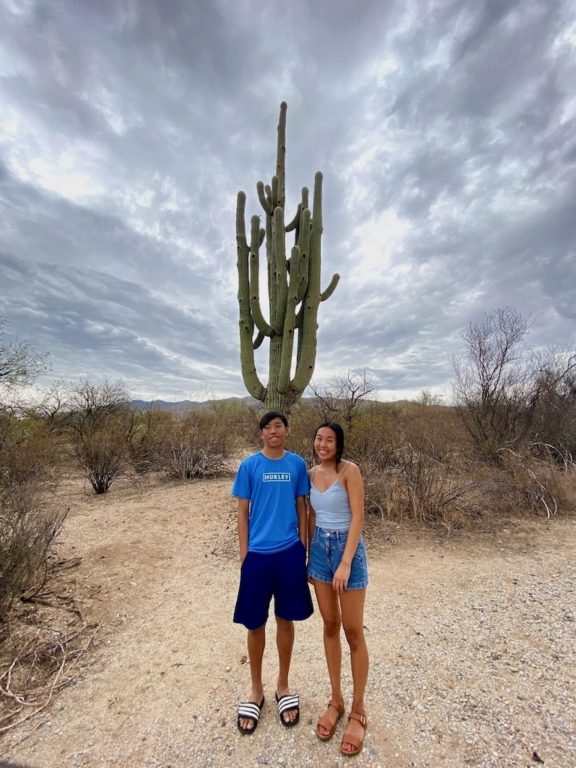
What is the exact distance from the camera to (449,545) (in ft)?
16.2

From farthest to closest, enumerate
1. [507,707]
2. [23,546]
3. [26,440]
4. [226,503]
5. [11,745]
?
[26,440], [226,503], [23,546], [507,707], [11,745]

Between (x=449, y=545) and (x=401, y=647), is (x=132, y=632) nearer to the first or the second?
(x=401, y=647)

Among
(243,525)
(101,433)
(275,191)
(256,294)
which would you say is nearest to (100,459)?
(101,433)

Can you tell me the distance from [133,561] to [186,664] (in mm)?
2208

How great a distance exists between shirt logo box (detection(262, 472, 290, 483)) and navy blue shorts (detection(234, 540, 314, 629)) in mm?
345

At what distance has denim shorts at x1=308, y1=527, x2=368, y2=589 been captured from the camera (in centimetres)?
182

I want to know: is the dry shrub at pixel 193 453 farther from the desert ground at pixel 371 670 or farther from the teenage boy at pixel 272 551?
the teenage boy at pixel 272 551

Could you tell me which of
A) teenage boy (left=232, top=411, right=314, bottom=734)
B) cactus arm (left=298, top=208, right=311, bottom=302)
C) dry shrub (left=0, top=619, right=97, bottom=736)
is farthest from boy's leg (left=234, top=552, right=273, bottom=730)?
cactus arm (left=298, top=208, right=311, bottom=302)

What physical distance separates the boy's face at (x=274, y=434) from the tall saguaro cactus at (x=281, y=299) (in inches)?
133

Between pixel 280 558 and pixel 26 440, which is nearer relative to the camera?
pixel 280 558

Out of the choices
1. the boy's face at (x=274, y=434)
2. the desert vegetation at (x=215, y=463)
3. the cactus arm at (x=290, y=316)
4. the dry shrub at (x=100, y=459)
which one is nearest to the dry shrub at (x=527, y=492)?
the desert vegetation at (x=215, y=463)

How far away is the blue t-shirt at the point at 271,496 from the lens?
6.37ft

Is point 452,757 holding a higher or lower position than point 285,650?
lower

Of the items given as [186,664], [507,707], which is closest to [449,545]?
[507,707]
